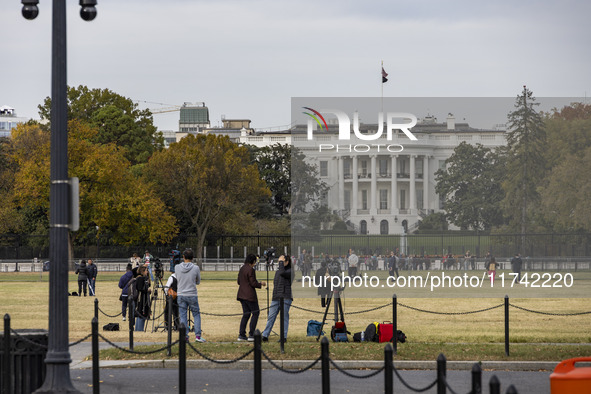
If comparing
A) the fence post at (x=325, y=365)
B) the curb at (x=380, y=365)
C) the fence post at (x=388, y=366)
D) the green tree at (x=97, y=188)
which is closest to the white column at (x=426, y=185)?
the curb at (x=380, y=365)

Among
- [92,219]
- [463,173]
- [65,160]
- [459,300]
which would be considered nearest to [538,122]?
[463,173]

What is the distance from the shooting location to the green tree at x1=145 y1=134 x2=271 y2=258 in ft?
245

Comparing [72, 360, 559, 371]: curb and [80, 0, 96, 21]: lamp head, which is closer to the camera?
[80, 0, 96, 21]: lamp head

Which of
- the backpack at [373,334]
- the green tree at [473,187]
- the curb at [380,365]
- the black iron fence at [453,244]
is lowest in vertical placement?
the curb at [380,365]

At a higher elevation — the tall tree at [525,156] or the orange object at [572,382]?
the tall tree at [525,156]

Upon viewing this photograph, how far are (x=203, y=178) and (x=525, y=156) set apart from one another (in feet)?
135

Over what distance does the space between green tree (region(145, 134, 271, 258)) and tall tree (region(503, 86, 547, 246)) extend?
1571 inches

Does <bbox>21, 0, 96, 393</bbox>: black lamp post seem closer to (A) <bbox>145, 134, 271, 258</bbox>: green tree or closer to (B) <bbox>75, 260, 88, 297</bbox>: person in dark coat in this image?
(B) <bbox>75, 260, 88, 297</bbox>: person in dark coat

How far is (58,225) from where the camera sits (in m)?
11.0

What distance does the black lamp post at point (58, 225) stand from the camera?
10867 mm

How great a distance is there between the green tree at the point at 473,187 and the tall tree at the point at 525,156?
1.59 ft

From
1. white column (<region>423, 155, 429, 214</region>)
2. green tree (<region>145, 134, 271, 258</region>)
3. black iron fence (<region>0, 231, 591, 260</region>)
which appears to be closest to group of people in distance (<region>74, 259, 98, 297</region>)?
black iron fence (<region>0, 231, 591, 260</region>)

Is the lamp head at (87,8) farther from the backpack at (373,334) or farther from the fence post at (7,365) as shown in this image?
the backpack at (373,334)

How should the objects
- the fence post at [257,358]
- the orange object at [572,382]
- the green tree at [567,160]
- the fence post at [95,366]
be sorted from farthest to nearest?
the green tree at [567,160], the fence post at [95,366], the fence post at [257,358], the orange object at [572,382]
